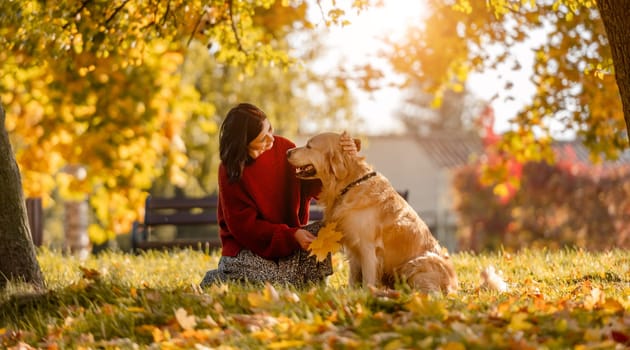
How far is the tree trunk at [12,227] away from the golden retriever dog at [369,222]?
2347mm

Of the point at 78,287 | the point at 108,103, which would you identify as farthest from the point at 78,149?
the point at 78,287

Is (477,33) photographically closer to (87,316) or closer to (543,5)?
(543,5)

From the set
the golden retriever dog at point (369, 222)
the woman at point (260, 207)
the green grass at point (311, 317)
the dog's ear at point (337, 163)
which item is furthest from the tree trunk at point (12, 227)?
the dog's ear at point (337, 163)

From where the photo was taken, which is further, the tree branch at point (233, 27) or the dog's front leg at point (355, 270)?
the tree branch at point (233, 27)

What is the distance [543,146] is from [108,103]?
6.96 m

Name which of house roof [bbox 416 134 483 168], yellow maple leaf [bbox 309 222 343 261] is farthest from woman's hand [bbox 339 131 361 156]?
house roof [bbox 416 134 483 168]

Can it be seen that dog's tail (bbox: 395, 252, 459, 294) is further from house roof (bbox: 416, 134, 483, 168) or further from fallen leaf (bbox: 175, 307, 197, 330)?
house roof (bbox: 416, 134, 483, 168)

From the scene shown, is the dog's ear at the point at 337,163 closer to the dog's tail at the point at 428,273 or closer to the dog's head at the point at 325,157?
the dog's head at the point at 325,157

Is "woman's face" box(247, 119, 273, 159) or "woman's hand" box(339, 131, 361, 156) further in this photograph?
"woman's face" box(247, 119, 273, 159)

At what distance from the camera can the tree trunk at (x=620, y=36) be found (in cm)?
624

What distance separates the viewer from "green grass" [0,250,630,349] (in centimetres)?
456

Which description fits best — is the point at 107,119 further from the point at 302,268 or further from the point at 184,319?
the point at 184,319

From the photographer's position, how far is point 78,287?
6633mm

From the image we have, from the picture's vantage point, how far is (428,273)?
627cm
